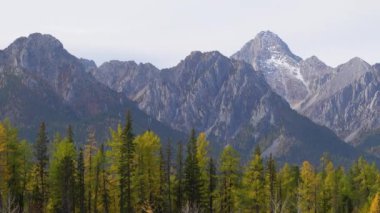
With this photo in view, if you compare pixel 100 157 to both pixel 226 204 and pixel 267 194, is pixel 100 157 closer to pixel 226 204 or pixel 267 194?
pixel 226 204

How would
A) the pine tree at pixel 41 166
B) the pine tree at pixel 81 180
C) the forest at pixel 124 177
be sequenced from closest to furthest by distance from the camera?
1. the forest at pixel 124 177
2. the pine tree at pixel 81 180
3. the pine tree at pixel 41 166

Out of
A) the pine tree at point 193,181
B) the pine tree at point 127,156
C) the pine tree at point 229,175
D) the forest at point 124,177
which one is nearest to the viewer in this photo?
the pine tree at point 127,156

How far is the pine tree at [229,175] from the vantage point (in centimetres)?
8444

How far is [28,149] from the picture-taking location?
82.0 meters

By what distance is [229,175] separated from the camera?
8500 centimetres

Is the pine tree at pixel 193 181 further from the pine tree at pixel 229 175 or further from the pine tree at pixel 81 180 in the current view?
the pine tree at pixel 81 180

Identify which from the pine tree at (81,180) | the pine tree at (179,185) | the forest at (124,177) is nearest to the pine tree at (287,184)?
the forest at (124,177)

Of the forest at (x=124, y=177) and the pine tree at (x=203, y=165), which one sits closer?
the forest at (x=124, y=177)

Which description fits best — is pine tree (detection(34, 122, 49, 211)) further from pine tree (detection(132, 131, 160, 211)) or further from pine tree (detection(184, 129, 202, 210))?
pine tree (detection(184, 129, 202, 210))

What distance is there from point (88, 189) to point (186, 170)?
15.1m

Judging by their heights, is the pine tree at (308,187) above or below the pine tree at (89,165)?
below

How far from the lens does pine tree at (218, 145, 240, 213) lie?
277 feet

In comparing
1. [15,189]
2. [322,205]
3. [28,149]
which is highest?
[28,149]

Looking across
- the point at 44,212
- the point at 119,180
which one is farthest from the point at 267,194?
the point at 44,212
